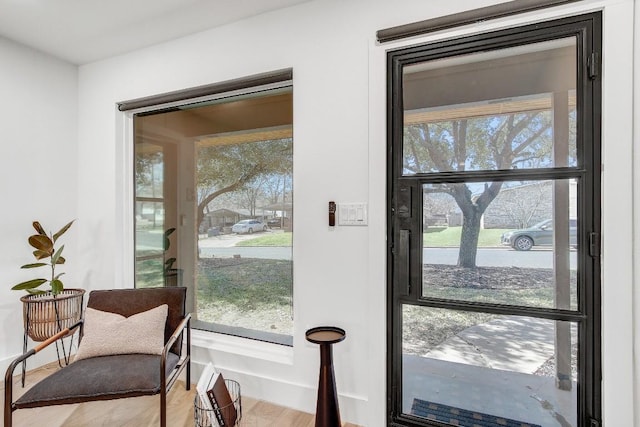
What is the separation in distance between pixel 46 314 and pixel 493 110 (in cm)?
312

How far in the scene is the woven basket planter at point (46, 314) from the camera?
2432 millimetres

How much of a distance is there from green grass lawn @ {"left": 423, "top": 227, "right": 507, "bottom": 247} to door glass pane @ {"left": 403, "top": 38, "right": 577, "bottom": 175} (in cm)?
32

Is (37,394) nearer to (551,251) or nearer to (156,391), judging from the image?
(156,391)

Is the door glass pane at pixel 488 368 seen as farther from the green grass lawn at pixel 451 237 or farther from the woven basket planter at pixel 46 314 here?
the woven basket planter at pixel 46 314

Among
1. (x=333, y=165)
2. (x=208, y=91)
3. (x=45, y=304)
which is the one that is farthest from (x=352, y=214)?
(x=45, y=304)

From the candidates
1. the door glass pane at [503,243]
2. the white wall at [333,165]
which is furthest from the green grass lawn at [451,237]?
the white wall at [333,165]

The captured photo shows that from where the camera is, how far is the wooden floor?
199cm

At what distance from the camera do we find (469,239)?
183cm

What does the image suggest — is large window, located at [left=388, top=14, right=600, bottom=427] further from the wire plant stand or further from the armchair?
the wire plant stand

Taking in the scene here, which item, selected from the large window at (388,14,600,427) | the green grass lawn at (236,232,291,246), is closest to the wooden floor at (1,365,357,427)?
the large window at (388,14,600,427)

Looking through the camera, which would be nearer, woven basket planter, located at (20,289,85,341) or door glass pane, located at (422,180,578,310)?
door glass pane, located at (422,180,578,310)

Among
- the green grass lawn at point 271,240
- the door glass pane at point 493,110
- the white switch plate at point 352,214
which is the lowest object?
the green grass lawn at point 271,240

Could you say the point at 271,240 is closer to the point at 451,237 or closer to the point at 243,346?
Result: the point at 243,346

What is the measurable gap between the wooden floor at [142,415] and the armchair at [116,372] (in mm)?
272
